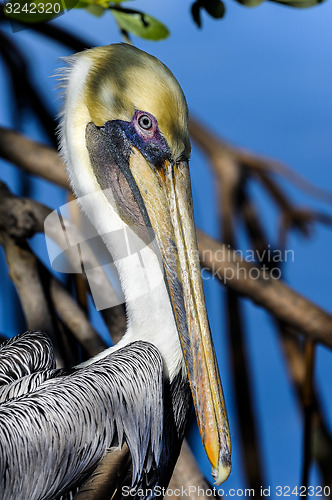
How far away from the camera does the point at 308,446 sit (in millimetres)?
1770

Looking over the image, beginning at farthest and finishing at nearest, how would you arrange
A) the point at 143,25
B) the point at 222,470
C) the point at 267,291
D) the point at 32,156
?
the point at 32,156 < the point at 267,291 < the point at 143,25 < the point at 222,470

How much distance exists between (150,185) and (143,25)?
1.27 ft

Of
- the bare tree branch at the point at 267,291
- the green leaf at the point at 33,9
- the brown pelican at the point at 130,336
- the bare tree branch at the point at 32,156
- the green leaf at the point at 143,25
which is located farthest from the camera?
the bare tree branch at the point at 32,156

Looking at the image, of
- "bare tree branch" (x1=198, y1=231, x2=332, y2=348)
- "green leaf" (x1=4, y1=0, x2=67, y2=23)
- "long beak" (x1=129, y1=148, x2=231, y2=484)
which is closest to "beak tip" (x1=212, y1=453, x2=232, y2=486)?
"long beak" (x1=129, y1=148, x2=231, y2=484)

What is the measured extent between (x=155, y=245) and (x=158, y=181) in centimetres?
12

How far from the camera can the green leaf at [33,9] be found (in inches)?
46.9

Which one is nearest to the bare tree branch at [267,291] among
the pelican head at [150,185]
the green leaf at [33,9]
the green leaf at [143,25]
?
the pelican head at [150,185]

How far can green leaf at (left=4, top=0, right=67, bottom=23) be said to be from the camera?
119 cm

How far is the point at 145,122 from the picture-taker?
122 cm

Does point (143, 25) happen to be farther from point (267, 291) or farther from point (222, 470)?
point (222, 470)

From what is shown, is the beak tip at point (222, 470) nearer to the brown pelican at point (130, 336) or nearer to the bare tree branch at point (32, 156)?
the brown pelican at point (130, 336)

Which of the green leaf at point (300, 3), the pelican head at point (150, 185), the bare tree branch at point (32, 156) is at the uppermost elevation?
the green leaf at point (300, 3)

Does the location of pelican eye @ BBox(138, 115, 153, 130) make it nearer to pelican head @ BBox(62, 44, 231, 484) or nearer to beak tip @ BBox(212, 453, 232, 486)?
pelican head @ BBox(62, 44, 231, 484)

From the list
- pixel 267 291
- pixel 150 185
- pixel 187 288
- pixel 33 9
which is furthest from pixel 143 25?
pixel 267 291
